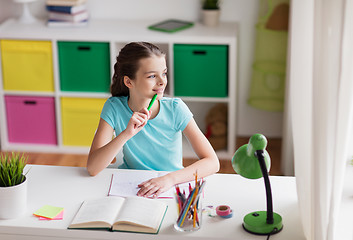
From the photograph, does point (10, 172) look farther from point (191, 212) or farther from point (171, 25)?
point (171, 25)

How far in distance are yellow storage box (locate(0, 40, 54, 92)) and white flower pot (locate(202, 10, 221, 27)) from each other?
99 centimetres

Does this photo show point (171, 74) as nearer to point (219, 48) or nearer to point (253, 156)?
point (219, 48)

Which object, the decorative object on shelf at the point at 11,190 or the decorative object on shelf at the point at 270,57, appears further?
the decorative object on shelf at the point at 270,57

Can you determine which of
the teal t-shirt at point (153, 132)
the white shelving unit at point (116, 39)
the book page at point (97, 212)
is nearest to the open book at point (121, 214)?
the book page at point (97, 212)

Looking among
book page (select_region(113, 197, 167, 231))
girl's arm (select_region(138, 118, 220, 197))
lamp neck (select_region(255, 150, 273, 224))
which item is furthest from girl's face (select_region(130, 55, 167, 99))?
lamp neck (select_region(255, 150, 273, 224))

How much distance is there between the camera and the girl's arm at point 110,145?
208cm

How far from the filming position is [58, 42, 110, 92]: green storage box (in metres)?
3.75

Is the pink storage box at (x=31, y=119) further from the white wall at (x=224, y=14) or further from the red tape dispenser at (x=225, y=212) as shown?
the red tape dispenser at (x=225, y=212)

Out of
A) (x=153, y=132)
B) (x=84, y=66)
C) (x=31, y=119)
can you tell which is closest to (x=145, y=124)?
(x=153, y=132)

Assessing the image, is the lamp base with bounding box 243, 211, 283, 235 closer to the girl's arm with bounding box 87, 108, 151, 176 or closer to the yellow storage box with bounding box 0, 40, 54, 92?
the girl's arm with bounding box 87, 108, 151, 176

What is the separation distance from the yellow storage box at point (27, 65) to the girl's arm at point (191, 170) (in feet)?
5.79

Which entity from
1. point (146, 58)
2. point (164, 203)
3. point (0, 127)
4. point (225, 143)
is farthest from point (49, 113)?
point (164, 203)

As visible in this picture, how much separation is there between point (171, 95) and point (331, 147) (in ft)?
7.46

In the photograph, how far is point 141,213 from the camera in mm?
1834
